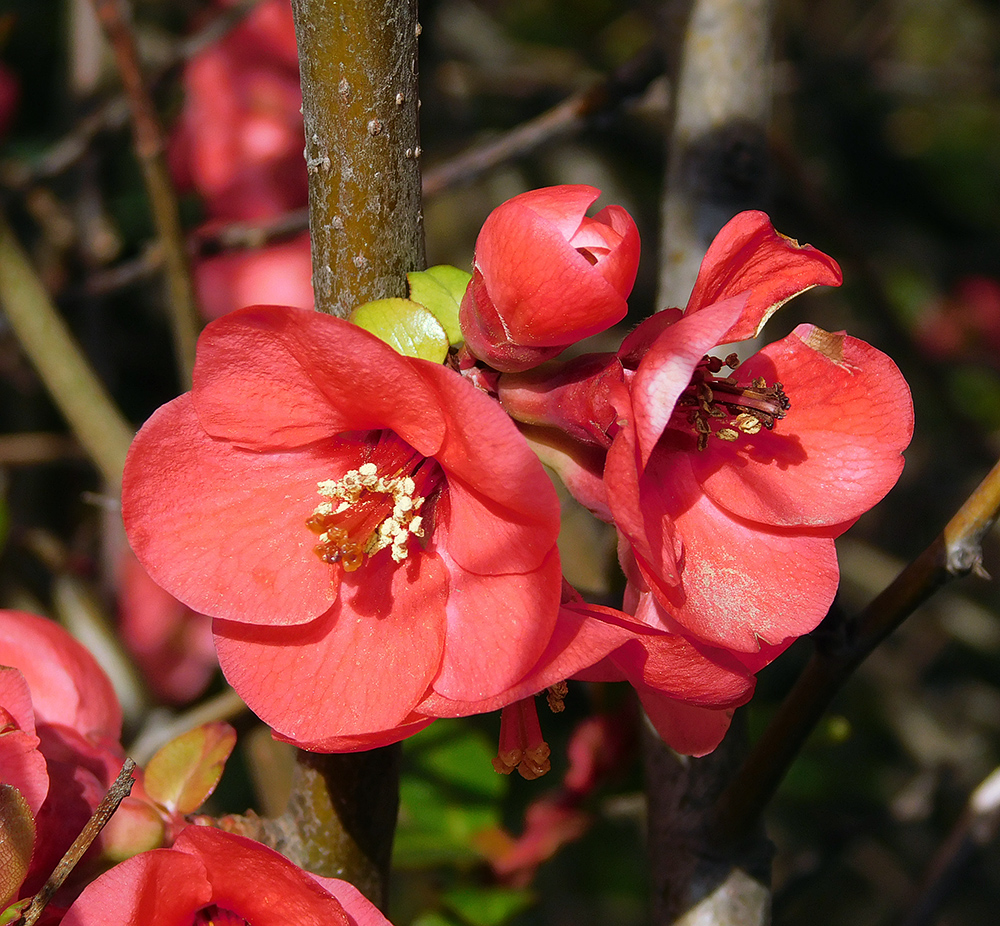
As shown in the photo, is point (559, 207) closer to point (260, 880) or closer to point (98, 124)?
point (260, 880)

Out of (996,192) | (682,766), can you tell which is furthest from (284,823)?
(996,192)

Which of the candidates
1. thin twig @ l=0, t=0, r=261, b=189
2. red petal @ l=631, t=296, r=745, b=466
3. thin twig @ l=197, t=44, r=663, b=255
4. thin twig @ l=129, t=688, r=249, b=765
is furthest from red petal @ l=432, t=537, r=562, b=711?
thin twig @ l=0, t=0, r=261, b=189

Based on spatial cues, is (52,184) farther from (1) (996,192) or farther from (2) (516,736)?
(1) (996,192)

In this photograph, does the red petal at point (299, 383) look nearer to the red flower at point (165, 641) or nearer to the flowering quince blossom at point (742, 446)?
the flowering quince blossom at point (742, 446)

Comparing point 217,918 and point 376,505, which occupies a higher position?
point 376,505

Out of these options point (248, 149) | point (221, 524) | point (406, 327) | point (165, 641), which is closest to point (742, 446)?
point (406, 327)
